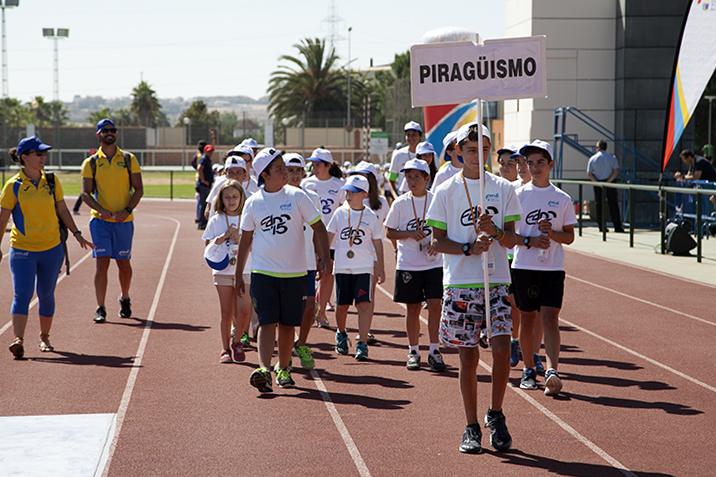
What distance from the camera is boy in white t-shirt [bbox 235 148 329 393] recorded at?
6906 mm

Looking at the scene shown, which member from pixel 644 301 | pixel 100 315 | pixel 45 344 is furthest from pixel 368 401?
pixel 644 301

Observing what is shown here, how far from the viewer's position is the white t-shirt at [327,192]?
9.81m

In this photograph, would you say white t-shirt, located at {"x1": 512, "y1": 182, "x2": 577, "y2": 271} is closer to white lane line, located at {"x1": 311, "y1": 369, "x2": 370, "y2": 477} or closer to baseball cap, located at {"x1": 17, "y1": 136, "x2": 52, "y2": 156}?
white lane line, located at {"x1": 311, "y1": 369, "x2": 370, "y2": 477}

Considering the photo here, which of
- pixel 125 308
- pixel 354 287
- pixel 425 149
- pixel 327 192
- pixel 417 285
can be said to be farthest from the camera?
pixel 125 308

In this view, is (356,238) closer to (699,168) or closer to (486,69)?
(486,69)

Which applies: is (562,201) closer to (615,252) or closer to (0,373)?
(0,373)

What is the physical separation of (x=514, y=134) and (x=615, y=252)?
974 cm

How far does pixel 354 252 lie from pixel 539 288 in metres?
2.27

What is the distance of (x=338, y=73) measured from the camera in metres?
73.7

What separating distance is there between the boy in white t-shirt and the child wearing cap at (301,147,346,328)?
2.71 meters

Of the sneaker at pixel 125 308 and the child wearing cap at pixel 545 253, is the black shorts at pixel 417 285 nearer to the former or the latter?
the child wearing cap at pixel 545 253

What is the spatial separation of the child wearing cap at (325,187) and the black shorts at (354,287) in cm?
115

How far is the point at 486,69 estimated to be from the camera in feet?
20.5

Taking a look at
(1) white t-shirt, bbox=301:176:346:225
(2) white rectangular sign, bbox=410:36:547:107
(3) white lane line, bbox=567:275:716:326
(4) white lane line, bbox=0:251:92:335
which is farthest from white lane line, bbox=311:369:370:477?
(3) white lane line, bbox=567:275:716:326
